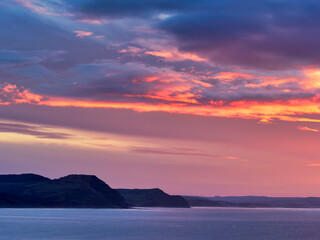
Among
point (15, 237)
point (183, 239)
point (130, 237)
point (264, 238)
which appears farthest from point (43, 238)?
point (264, 238)

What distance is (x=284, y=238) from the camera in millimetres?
144375

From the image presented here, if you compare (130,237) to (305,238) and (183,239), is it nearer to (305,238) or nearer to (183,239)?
(183,239)

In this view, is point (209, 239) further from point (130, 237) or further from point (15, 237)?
point (15, 237)

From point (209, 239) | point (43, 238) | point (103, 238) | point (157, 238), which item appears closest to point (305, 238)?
point (209, 239)

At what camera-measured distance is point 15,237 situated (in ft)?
422

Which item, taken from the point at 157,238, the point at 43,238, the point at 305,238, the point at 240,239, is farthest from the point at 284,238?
the point at 43,238

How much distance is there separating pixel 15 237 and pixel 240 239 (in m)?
61.9

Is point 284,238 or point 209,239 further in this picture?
point 284,238

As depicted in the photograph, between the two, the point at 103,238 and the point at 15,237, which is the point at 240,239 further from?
the point at 15,237

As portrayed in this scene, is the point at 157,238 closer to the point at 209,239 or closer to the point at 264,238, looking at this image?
the point at 209,239

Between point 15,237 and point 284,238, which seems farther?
point 284,238

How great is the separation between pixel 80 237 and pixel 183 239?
2840cm

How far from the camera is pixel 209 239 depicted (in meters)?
134

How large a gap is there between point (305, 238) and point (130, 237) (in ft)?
172
